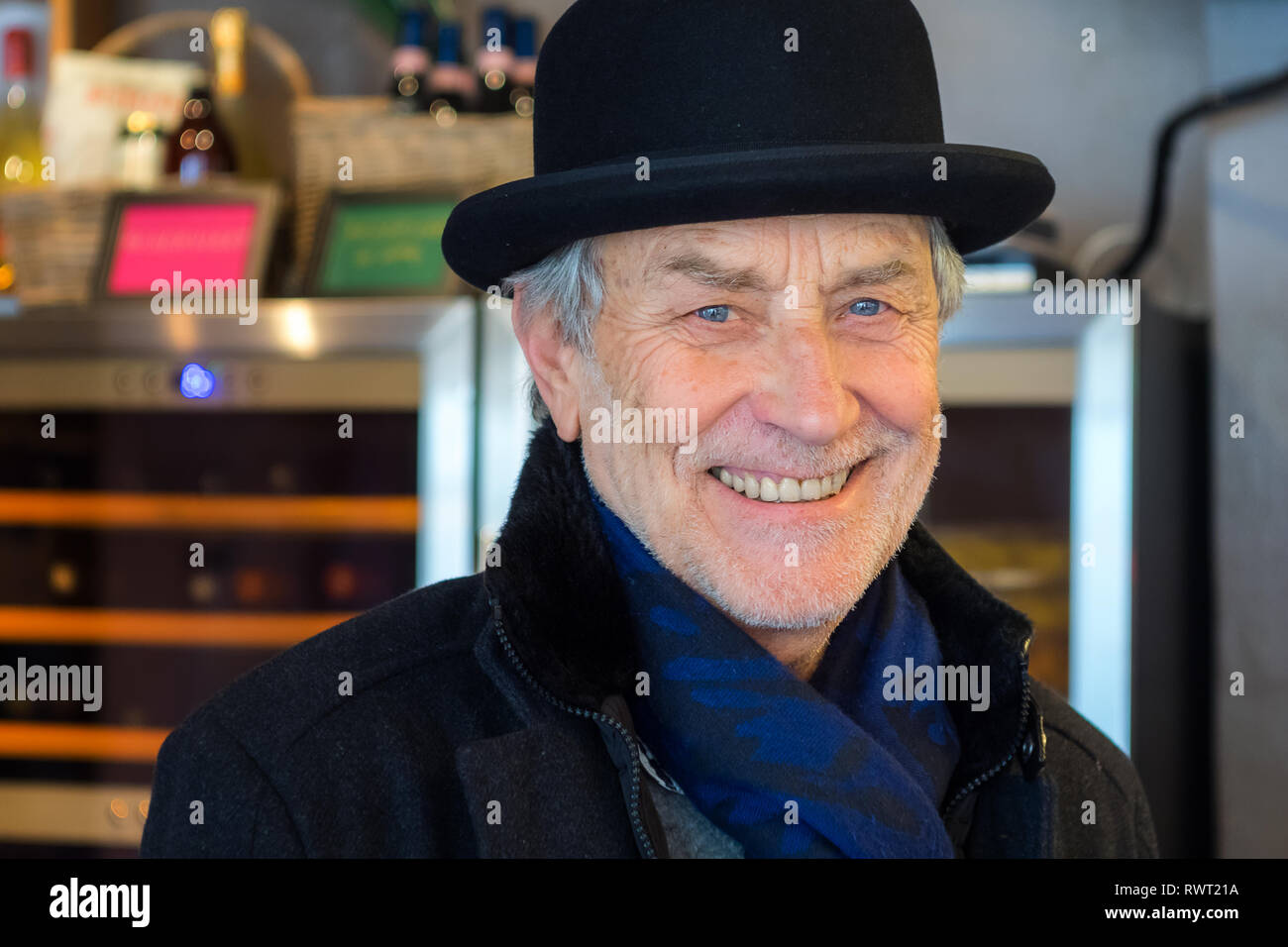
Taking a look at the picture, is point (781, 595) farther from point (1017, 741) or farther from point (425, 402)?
point (425, 402)

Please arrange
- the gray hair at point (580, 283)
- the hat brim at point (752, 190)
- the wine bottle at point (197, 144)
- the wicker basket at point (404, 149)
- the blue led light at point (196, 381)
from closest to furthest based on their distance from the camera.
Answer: the hat brim at point (752, 190)
the gray hair at point (580, 283)
the wicker basket at point (404, 149)
the blue led light at point (196, 381)
the wine bottle at point (197, 144)

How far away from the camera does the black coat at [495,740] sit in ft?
2.48

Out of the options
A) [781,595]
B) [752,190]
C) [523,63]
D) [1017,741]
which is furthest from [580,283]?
[523,63]

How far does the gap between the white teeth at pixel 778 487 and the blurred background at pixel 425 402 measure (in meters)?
0.98

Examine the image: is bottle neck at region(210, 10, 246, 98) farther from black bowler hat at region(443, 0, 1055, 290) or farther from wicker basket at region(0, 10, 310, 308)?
black bowler hat at region(443, 0, 1055, 290)

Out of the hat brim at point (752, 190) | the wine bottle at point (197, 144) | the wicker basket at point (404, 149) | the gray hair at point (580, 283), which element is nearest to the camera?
the hat brim at point (752, 190)

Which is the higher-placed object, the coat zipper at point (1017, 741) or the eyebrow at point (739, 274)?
the eyebrow at point (739, 274)

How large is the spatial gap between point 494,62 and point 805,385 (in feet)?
4.35

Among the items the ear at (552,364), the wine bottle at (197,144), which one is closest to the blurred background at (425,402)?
the wine bottle at (197,144)

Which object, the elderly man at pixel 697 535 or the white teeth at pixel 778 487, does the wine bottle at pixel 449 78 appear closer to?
the elderly man at pixel 697 535

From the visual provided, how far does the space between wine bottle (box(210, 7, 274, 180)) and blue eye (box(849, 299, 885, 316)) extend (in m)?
1.51

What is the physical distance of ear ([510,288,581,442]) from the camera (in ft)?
2.90
